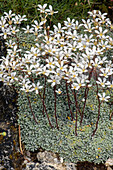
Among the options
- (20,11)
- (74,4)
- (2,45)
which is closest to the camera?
(2,45)

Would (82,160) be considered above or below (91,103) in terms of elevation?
below

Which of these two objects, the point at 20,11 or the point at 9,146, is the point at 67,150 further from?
the point at 20,11

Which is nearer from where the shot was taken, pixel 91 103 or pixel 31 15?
pixel 91 103

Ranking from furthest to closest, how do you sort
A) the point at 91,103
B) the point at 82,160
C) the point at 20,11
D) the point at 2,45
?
the point at 20,11, the point at 2,45, the point at 91,103, the point at 82,160

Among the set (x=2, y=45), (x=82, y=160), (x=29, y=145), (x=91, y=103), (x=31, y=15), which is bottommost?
(x=82, y=160)

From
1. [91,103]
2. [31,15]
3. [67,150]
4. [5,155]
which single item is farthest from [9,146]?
[31,15]

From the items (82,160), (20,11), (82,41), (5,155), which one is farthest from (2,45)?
(82,160)

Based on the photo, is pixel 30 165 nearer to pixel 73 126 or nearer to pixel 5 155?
pixel 5 155

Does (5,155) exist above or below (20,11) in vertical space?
below

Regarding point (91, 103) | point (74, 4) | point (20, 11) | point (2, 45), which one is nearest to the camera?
point (91, 103)
